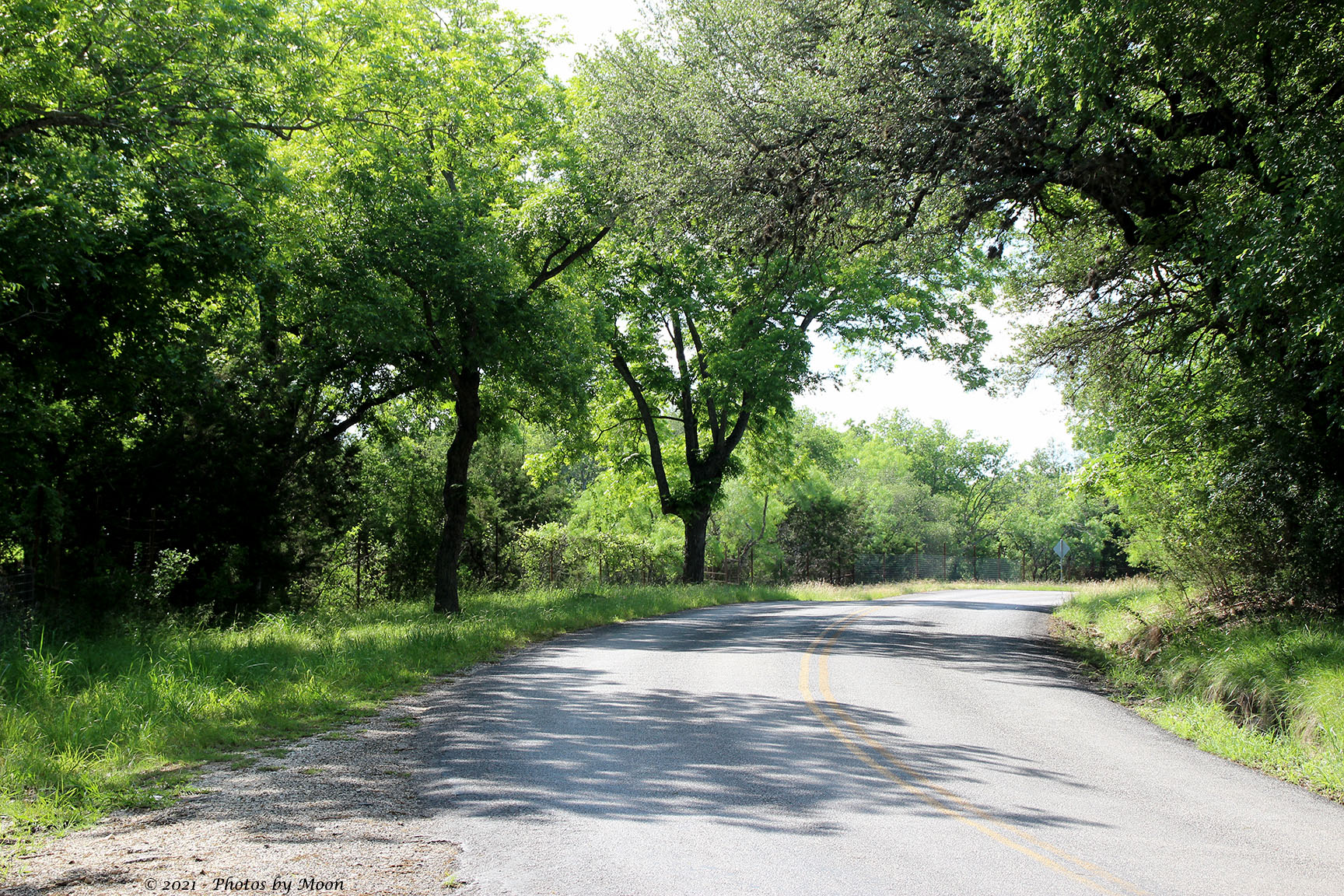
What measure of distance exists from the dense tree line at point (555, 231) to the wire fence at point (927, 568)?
99.9 ft

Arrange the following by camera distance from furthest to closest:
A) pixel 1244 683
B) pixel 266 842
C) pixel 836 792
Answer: pixel 1244 683, pixel 836 792, pixel 266 842

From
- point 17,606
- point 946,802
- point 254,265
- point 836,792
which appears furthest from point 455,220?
point 946,802

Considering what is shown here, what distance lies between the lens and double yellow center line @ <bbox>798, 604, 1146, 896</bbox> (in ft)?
16.7

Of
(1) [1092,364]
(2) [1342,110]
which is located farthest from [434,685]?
(1) [1092,364]

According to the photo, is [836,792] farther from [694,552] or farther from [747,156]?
[694,552]

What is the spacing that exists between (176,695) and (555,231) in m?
13.3

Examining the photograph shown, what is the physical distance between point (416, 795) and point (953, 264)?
75.5ft

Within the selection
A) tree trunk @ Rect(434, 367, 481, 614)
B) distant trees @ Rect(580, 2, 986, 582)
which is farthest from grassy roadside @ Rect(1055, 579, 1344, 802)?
tree trunk @ Rect(434, 367, 481, 614)

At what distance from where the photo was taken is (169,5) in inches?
494

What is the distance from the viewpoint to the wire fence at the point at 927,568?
54500mm

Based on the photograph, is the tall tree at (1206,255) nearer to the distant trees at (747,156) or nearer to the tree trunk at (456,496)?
the distant trees at (747,156)

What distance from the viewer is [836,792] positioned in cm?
670

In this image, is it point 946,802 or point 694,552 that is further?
point 694,552

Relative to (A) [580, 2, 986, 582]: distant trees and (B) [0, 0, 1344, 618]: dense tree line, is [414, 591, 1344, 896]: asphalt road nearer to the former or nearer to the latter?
(B) [0, 0, 1344, 618]: dense tree line
